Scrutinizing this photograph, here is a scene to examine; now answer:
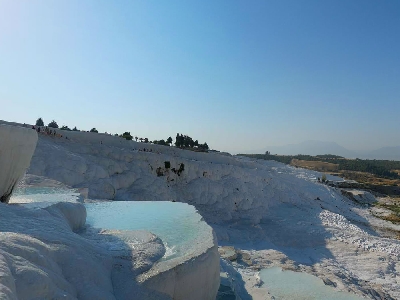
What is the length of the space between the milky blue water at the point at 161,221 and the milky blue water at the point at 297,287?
3.92m

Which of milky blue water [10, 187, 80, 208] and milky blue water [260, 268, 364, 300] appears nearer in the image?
milky blue water [10, 187, 80, 208]

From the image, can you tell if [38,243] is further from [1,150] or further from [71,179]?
[71,179]

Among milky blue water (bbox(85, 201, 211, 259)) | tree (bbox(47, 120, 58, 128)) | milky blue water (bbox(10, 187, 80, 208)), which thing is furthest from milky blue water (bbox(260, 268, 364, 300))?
tree (bbox(47, 120, 58, 128))

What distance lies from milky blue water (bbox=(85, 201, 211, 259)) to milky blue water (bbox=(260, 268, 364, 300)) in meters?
3.92

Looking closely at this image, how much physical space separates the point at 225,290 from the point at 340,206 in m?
26.7

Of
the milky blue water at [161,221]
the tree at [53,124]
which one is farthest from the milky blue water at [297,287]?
the tree at [53,124]

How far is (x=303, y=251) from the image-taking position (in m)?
17.9

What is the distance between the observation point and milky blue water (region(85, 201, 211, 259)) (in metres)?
7.18

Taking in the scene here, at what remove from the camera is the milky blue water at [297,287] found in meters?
10.0

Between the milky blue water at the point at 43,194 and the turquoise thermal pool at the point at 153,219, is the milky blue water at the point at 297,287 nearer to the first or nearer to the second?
the turquoise thermal pool at the point at 153,219

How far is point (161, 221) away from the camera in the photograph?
888cm

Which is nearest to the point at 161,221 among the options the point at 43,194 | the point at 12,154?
the point at 12,154

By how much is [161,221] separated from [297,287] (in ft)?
18.5

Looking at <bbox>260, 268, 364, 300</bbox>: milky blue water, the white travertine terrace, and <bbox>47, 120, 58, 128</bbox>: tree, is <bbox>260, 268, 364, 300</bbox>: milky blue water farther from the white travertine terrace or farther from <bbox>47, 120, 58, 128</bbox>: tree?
<bbox>47, 120, 58, 128</bbox>: tree
